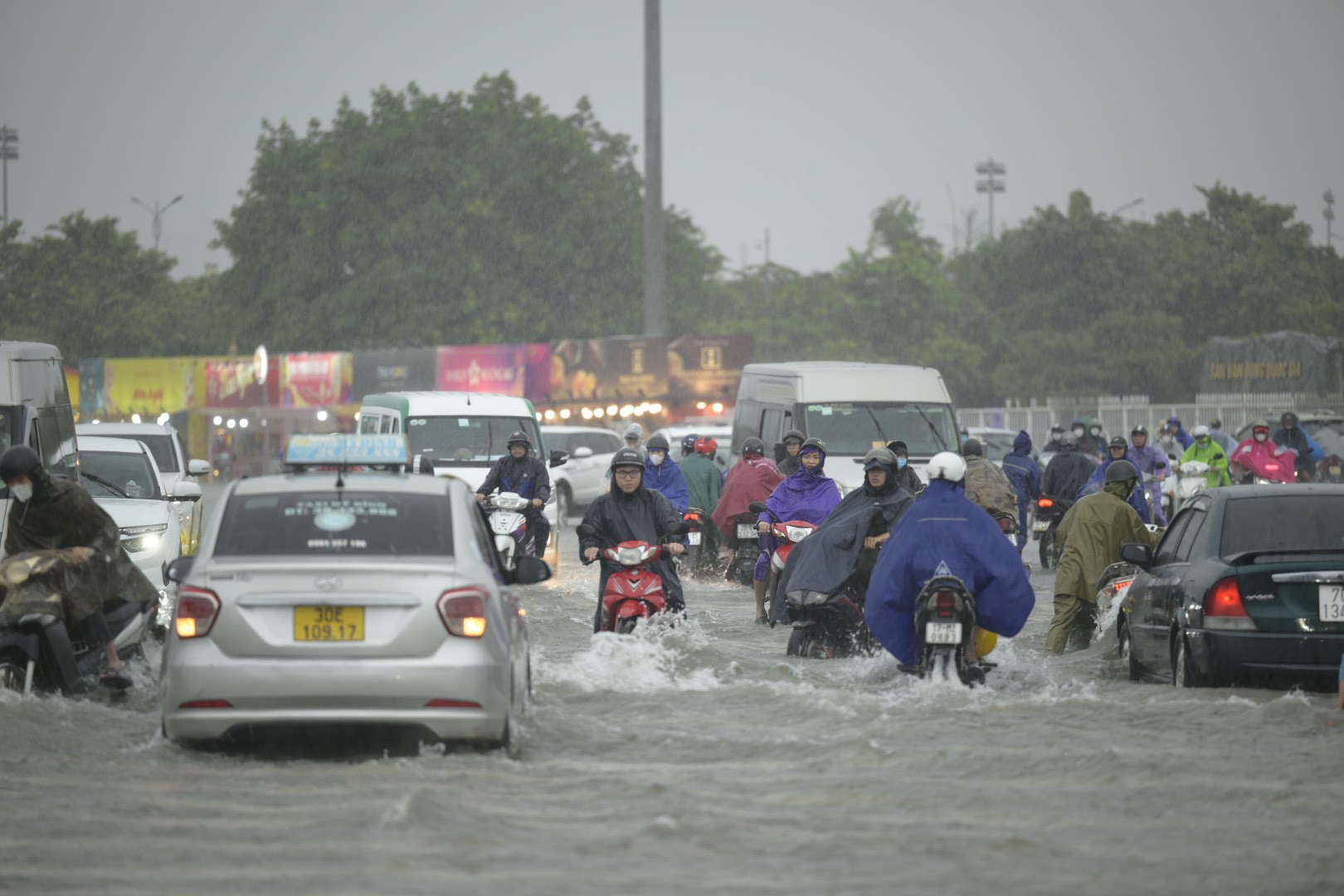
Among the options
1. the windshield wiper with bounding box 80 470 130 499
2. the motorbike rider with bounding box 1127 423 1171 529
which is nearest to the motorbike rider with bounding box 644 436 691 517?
the windshield wiper with bounding box 80 470 130 499

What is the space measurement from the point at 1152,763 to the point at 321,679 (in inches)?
141

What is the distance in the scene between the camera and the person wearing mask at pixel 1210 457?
22766 millimetres

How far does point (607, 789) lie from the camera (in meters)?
7.96

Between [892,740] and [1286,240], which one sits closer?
[892,740]

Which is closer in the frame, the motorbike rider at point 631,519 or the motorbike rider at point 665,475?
the motorbike rider at point 631,519

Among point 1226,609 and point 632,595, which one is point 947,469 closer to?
point 1226,609

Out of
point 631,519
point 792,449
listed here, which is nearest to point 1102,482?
point 792,449

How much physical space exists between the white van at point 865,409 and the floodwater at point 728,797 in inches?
411

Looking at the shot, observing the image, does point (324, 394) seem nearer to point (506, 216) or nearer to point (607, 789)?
point (506, 216)

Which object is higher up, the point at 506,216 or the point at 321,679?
the point at 506,216

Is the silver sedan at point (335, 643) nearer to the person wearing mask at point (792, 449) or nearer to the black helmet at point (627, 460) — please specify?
the black helmet at point (627, 460)

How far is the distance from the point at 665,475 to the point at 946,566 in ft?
25.4

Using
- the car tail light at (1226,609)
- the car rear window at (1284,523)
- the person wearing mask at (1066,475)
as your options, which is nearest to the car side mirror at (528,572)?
the car tail light at (1226,609)

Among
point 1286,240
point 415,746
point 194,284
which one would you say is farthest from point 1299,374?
point 194,284
